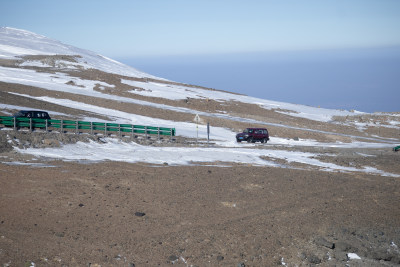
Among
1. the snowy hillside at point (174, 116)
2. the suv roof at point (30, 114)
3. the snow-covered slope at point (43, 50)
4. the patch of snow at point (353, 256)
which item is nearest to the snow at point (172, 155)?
the snowy hillside at point (174, 116)

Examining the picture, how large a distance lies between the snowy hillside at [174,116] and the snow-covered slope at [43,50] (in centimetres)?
534

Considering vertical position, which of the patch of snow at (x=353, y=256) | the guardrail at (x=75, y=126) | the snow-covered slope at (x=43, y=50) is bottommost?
the patch of snow at (x=353, y=256)

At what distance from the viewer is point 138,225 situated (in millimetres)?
15047

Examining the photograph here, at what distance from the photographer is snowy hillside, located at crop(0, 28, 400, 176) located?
97.0ft

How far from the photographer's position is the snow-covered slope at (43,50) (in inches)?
3743

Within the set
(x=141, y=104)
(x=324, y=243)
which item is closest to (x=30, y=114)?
(x=141, y=104)

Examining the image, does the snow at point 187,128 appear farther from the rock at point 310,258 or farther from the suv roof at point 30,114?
the rock at point 310,258

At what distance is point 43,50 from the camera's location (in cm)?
10619

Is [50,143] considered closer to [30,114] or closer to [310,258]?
[30,114]

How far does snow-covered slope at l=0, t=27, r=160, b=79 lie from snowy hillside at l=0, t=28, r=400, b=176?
5.34 metres

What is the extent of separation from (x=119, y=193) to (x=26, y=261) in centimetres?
647

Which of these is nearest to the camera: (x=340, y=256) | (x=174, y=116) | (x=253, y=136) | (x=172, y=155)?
(x=340, y=256)

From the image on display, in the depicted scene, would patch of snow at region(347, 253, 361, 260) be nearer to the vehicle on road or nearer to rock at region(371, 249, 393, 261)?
rock at region(371, 249, 393, 261)

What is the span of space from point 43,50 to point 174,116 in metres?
69.0
